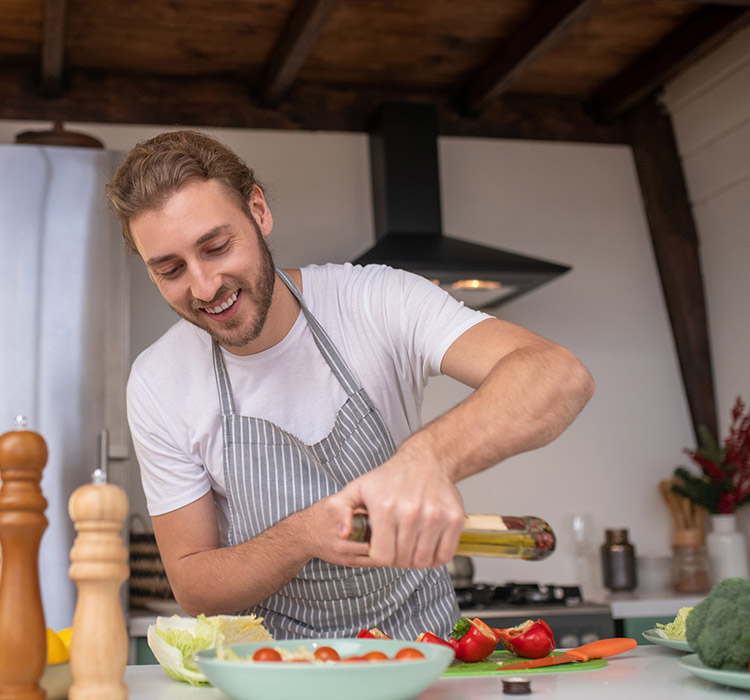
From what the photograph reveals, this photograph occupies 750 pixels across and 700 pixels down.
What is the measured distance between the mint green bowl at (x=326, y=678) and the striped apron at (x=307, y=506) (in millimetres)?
651

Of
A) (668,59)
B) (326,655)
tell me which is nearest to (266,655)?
(326,655)

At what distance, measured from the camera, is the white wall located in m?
3.55

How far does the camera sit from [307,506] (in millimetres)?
1516

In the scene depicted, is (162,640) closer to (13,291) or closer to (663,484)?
(13,291)

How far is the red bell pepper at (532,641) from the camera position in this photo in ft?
3.92

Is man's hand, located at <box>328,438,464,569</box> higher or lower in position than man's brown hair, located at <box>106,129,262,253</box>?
lower

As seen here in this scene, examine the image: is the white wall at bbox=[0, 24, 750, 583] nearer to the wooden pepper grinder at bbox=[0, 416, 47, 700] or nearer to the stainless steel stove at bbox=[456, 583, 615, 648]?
the stainless steel stove at bbox=[456, 583, 615, 648]

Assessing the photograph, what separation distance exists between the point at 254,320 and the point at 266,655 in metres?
0.70

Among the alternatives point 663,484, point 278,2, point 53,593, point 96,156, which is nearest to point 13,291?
point 96,156

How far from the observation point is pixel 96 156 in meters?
2.87

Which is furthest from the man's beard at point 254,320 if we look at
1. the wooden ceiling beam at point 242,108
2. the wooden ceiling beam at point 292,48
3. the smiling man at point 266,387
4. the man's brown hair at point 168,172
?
the wooden ceiling beam at point 242,108

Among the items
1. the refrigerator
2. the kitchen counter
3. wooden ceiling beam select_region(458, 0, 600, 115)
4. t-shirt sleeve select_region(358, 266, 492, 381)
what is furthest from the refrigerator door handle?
wooden ceiling beam select_region(458, 0, 600, 115)

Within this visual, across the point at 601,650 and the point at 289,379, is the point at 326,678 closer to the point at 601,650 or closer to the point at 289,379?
the point at 601,650

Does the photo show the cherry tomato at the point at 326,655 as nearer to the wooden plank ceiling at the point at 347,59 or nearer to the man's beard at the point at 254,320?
the man's beard at the point at 254,320
